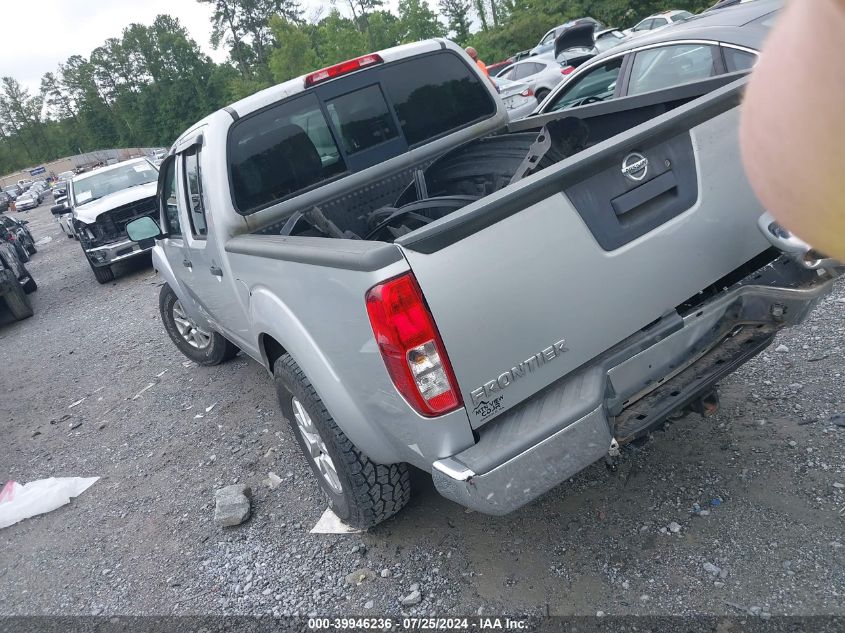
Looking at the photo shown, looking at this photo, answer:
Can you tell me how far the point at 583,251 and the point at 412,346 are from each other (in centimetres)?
70

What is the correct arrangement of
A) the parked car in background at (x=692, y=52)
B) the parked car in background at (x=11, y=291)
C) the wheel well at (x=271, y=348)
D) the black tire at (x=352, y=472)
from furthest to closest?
1. the parked car in background at (x=11, y=291)
2. the parked car in background at (x=692, y=52)
3. the wheel well at (x=271, y=348)
4. the black tire at (x=352, y=472)

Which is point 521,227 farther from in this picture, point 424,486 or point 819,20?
point 424,486

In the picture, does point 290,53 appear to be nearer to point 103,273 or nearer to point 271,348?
point 103,273

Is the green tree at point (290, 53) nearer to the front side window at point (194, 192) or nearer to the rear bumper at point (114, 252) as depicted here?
the rear bumper at point (114, 252)

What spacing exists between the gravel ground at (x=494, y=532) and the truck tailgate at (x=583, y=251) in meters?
0.93

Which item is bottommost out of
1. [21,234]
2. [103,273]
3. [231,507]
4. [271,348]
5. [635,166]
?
[231,507]

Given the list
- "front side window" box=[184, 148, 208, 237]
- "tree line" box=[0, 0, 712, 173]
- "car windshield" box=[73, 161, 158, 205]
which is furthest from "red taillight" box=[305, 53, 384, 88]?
"tree line" box=[0, 0, 712, 173]

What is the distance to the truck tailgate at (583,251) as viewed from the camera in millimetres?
2129

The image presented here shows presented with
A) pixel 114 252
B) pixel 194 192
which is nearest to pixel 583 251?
pixel 194 192

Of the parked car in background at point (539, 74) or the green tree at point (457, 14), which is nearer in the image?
the parked car in background at point (539, 74)

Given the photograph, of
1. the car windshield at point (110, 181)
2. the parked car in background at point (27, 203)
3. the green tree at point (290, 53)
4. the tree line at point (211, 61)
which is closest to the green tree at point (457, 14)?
the tree line at point (211, 61)

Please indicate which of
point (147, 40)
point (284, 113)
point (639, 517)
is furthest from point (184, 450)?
point (147, 40)

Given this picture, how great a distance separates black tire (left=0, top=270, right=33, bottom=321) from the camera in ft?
34.6

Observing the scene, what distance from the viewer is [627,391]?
238 cm
